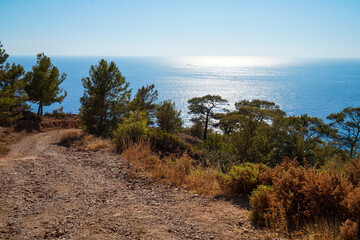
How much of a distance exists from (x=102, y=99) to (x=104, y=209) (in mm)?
15689

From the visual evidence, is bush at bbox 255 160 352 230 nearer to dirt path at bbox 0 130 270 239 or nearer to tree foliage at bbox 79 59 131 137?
dirt path at bbox 0 130 270 239

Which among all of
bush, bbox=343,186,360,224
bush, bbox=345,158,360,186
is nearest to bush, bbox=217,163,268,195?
bush, bbox=345,158,360,186

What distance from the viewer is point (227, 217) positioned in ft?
13.3

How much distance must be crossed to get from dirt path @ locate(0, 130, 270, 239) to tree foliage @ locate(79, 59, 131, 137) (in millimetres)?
12033

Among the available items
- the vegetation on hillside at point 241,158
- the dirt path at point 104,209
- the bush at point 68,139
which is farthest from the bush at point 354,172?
the bush at point 68,139

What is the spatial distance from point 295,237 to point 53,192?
4.84 metres

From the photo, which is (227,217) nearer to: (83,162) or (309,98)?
(83,162)

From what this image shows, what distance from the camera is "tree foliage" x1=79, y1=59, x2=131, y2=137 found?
61.2 ft

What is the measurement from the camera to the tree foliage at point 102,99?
61.2 feet

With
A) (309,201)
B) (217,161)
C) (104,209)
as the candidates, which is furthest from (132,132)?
(309,201)

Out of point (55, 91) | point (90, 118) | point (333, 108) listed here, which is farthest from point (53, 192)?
point (333, 108)

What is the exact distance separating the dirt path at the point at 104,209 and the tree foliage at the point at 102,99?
12033 millimetres

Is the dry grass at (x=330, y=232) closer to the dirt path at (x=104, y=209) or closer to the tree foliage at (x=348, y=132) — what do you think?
the dirt path at (x=104, y=209)

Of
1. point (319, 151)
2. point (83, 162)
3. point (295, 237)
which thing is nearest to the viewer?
point (295, 237)
